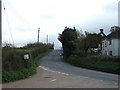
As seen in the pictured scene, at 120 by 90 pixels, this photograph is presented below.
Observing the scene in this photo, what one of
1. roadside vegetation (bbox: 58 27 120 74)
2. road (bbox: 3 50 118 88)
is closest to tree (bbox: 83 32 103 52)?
roadside vegetation (bbox: 58 27 120 74)

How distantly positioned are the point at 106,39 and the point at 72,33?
748 centimetres

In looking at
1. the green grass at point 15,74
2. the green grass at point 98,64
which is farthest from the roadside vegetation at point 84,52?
the green grass at point 15,74

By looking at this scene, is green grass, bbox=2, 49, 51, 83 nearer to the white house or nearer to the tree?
the tree

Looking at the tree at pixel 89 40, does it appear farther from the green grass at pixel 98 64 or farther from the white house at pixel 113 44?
the green grass at pixel 98 64

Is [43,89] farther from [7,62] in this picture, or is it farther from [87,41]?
[87,41]

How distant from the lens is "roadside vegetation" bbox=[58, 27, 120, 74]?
47625 millimetres

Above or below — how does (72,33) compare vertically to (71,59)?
above

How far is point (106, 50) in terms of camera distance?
71312mm

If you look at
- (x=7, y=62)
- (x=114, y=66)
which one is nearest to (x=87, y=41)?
(x=114, y=66)

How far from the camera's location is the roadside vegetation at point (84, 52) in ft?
156

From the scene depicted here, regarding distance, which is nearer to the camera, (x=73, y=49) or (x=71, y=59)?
(x=71, y=59)

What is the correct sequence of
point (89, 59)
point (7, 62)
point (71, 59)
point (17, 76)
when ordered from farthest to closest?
1. point (71, 59)
2. point (89, 59)
3. point (7, 62)
4. point (17, 76)

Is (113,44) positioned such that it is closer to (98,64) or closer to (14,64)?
(98,64)

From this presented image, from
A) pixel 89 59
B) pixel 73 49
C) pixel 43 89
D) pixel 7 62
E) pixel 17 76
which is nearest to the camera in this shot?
pixel 43 89
